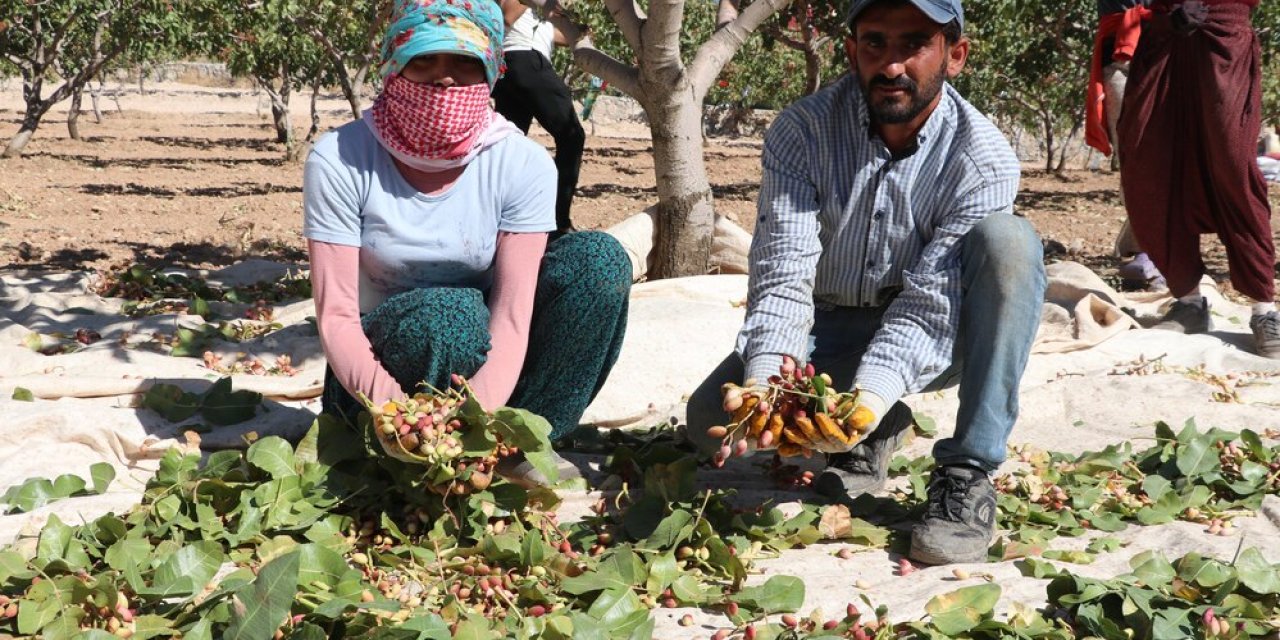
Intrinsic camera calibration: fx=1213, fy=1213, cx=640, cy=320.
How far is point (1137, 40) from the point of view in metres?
4.52

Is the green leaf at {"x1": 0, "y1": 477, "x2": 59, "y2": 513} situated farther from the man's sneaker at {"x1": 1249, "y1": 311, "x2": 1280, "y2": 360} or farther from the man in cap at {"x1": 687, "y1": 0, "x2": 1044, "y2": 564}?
the man's sneaker at {"x1": 1249, "y1": 311, "x2": 1280, "y2": 360}

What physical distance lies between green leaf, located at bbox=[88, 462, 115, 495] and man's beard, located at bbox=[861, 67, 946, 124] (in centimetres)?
177

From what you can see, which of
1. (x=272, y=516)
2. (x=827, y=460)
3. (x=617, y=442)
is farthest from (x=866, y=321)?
(x=272, y=516)

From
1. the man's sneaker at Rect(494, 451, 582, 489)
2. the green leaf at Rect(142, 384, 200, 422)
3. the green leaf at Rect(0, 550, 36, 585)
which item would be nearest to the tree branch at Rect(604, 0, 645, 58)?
the green leaf at Rect(142, 384, 200, 422)

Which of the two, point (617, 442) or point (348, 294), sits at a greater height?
point (348, 294)

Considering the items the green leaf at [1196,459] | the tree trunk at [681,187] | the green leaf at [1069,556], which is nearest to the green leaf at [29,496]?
the green leaf at [1069,556]

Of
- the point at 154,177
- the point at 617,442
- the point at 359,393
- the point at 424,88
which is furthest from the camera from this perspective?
the point at 154,177

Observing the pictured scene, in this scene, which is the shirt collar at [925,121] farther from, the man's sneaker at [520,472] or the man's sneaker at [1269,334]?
the man's sneaker at [1269,334]

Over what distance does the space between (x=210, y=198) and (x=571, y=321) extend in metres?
8.39

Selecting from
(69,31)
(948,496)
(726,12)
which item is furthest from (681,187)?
(69,31)

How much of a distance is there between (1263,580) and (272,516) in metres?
1.75

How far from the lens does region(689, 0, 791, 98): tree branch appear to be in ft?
15.7

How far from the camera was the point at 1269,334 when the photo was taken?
4.10 metres

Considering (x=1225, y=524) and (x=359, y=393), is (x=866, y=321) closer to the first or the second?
(x=1225, y=524)
